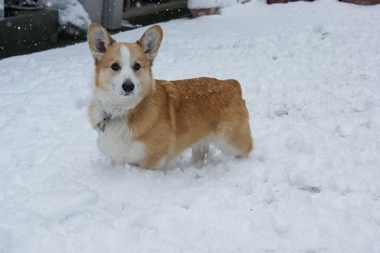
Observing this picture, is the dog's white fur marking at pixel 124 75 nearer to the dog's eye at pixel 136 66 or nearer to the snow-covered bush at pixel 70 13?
the dog's eye at pixel 136 66

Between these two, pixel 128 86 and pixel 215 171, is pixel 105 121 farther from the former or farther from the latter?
pixel 215 171

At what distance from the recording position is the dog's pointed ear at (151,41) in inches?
132

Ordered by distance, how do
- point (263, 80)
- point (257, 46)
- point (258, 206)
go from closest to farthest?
point (258, 206) → point (263, 80) → point (257, 46)

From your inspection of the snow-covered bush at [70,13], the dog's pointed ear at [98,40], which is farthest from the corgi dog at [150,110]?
the snow-covered bush at [70,13]

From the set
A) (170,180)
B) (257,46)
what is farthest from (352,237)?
(257,46)

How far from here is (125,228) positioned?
2.66 meters

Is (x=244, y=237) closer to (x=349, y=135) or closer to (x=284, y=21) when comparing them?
(x=349, y=135)

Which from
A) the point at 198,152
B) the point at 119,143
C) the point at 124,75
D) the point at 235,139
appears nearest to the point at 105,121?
the point at 119,143

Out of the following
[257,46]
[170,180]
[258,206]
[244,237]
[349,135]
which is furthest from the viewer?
[257,46]

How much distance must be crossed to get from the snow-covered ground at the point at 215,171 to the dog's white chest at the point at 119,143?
128mm

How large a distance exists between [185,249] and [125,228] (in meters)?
0.38

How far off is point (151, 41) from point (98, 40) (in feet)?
1.28

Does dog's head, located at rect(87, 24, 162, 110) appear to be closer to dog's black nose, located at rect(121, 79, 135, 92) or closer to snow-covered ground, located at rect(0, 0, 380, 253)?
dog's black nose, located at rect(121, 79, 135, 92)

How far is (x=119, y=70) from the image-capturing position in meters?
3.14
